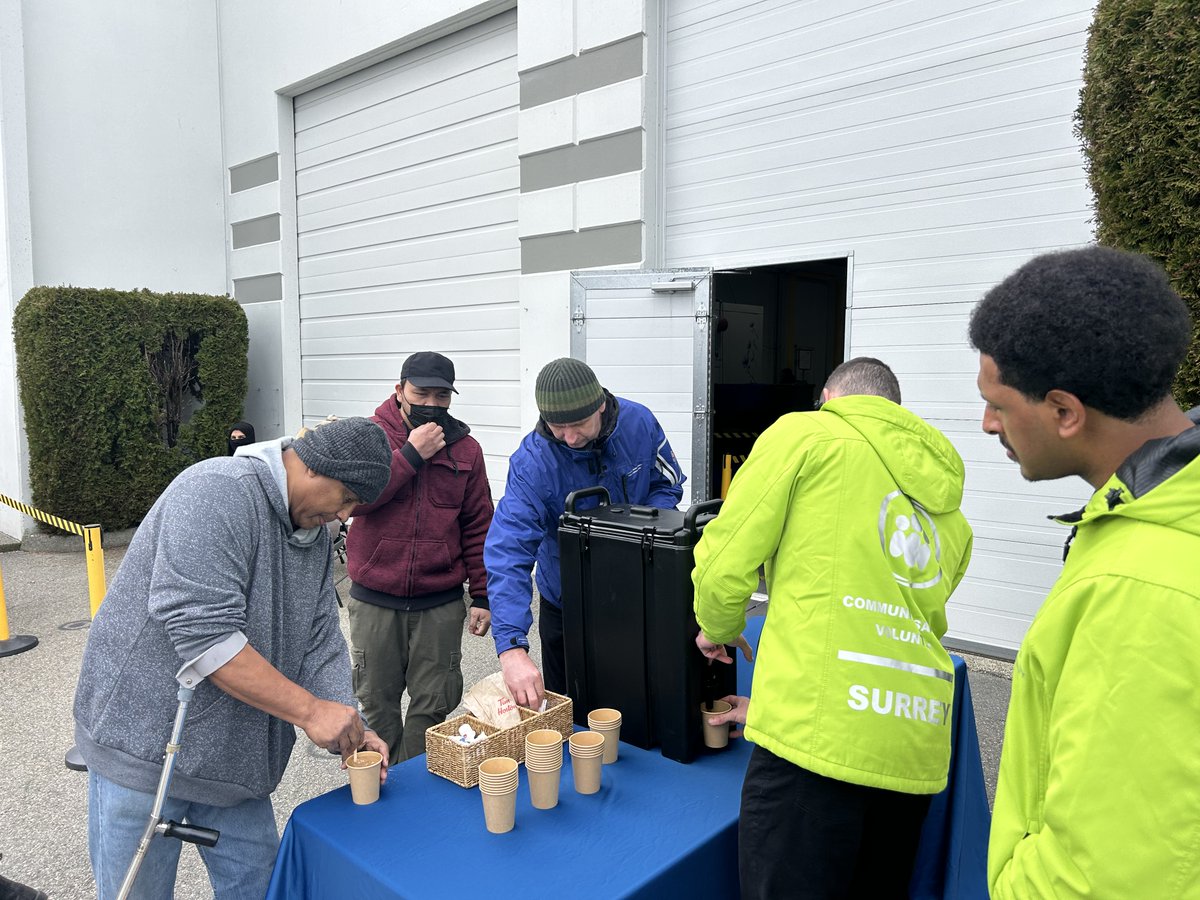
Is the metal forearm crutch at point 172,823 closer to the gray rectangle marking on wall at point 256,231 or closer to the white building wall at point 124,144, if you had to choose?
the gray rectangle marking on wall at point 256,231

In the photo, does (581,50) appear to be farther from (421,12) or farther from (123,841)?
(123,841)

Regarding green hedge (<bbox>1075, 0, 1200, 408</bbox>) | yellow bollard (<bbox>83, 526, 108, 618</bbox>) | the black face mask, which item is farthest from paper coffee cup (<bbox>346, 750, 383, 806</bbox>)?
yellow bollard (<bbox>83, 526, 108, 618</bbox>)

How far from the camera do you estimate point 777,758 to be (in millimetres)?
1643

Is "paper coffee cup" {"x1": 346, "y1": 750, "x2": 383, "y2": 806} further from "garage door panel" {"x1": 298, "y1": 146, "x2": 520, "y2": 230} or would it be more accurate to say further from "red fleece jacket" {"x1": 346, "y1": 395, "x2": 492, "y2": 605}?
"garage door panel" {"x1": 298, "y1": 146, "x2": 520, "y2": 230}

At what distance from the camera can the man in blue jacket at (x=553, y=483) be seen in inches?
94.8

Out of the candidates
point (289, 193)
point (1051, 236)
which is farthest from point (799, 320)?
point (289, 193)

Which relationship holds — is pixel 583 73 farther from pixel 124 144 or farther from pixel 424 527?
pixel 124 144

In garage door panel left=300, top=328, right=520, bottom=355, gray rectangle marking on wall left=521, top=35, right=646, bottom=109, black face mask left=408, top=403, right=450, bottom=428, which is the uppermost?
gray rectangle marking on wall left=521, top=35, right=646, bottom=109

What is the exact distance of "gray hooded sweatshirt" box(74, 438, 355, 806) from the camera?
1.63 meters

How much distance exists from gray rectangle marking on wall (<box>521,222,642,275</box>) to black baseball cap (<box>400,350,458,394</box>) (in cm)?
317

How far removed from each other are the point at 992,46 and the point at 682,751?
460 cm

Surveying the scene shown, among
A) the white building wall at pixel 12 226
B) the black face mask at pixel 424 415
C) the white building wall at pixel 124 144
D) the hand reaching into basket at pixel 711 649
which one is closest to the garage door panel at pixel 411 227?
the white building wall at pixel 124 144

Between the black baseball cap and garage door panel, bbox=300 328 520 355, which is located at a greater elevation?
garage door panel, bbox=300 328 520 355

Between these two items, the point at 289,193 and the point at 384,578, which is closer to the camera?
the point at 384,578
